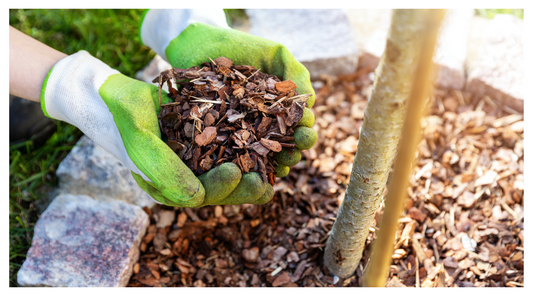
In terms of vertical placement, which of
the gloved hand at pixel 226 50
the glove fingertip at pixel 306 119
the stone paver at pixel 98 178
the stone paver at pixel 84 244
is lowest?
the stone paver at pixel 84 244

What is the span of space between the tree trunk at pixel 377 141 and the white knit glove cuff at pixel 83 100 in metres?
1.06

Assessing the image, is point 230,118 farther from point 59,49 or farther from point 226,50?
point 59,49

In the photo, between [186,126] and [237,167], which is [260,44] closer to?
[186,126]

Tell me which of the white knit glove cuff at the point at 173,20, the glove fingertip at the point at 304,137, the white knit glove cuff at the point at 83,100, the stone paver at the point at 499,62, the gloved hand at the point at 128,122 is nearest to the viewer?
the gloved hand at the point at 128,122

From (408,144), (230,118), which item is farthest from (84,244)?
(408,144)

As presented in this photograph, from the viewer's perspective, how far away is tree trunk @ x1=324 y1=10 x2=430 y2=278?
37.5 inches

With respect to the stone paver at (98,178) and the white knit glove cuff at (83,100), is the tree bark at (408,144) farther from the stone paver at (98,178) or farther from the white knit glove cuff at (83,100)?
the stone paver at (98,178)

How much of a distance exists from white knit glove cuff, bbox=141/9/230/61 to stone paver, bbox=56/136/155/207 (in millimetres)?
758

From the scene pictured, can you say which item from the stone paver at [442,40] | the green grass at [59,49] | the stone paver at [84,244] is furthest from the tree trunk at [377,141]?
the green grass at [59,49]

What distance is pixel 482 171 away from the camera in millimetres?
2262

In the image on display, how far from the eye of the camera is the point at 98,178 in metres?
2.18

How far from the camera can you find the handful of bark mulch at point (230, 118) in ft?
5.32

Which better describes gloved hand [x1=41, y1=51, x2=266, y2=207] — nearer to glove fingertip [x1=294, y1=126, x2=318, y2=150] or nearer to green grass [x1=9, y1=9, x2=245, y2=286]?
glove fingertip [x1=294, y1=126, x2=318, y2=150]

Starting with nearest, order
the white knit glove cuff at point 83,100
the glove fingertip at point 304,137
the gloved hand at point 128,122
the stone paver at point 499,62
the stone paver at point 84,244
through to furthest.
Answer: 1. the gloved hand at point 128,122
2. the glove fingertip at point 304,137
3. the white knit glove cuff at point 83,100
4. the stone paver at point 84,244
5. the stone paver at point 499,62
